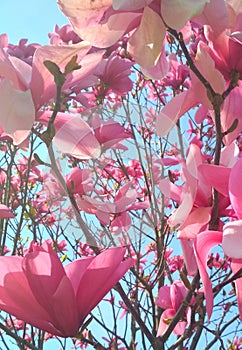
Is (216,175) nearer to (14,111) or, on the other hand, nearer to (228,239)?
(228,239)

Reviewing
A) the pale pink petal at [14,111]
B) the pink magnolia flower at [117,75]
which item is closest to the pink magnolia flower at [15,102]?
the pale pink petal at [14,111]

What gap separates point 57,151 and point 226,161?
204 millimetres

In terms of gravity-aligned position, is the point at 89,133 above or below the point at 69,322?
above

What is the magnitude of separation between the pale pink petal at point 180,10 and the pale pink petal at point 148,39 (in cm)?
2

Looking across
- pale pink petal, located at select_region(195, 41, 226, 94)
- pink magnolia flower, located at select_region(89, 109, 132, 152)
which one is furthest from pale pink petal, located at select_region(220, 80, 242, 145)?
pink magnolia flower, located at select_region(89, 109, 132, 152)

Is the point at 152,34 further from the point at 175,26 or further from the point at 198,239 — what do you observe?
the point at 198,239

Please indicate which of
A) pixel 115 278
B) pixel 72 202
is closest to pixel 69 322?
pixel 115 278

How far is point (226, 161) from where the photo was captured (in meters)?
0.59

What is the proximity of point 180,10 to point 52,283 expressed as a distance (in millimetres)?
309

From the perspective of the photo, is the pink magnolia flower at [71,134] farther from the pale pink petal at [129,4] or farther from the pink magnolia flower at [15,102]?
the pale pink petal at [129,4]

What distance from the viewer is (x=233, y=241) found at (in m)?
0.43

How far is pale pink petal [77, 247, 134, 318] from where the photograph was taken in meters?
0.54

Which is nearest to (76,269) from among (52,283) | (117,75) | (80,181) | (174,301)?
(52,283)

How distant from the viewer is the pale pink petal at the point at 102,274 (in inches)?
21.1
